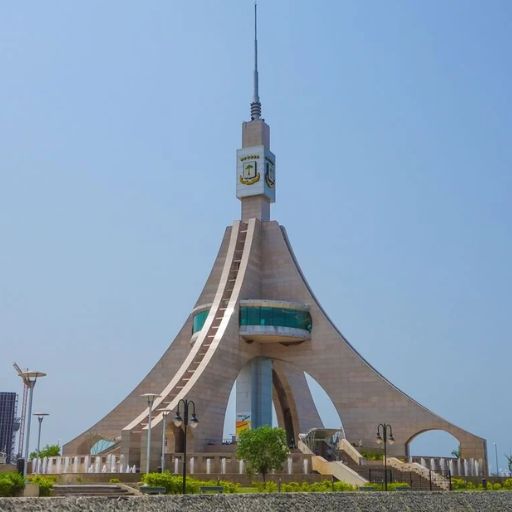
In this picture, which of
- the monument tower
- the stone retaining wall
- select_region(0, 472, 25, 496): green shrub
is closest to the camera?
the stone retaining wall

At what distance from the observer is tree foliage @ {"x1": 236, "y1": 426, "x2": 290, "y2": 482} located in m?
25.6

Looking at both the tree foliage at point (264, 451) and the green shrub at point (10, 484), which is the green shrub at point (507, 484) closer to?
the tree foliage at point (264, 451)

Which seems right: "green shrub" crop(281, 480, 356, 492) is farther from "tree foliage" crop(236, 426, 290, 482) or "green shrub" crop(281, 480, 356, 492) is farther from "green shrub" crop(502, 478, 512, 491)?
"green shrub" crop(502, 478, 512, 491)

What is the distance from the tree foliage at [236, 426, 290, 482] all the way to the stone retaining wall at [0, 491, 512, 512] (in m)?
5.24

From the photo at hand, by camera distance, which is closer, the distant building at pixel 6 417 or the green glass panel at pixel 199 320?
the green glass panel at pixel 199 320

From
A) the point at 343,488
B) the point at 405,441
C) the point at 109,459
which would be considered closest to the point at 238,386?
the point at 405,441

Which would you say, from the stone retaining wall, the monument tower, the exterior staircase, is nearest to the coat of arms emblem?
the monument tower

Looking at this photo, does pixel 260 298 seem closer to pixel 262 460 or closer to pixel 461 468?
pixel 461 468

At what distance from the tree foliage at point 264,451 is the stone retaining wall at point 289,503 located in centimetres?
524

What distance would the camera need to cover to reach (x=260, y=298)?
43156mm

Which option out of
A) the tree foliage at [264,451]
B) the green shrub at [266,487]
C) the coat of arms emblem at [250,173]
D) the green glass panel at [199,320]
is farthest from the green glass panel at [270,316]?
the green shrub at [266,487]

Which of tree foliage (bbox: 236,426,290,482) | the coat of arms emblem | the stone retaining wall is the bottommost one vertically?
the stone retaining wall

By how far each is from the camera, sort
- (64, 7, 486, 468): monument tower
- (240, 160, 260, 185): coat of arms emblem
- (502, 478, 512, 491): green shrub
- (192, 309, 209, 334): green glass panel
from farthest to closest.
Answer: (240, 160, 260, 185): coat of arms emblem → (192, 309, 209, 334): green glass panel → (64, 7, 486, 468): monument tower → (502, 478, 512, 491): green shrub

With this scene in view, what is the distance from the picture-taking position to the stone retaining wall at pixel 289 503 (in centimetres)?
1294
